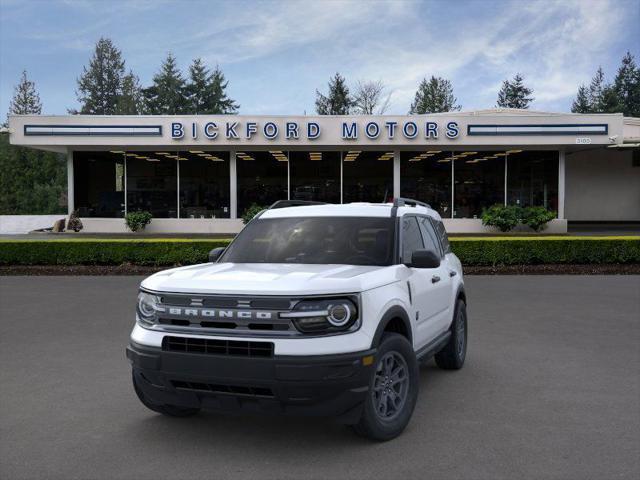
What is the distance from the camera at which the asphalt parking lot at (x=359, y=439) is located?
4109mm

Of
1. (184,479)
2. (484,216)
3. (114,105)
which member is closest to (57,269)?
(184,479)

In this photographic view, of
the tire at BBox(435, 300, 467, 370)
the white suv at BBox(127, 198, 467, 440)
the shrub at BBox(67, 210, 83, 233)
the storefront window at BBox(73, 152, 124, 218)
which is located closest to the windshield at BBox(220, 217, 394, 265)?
the white suv at BBox(127, 198, 467, 440)

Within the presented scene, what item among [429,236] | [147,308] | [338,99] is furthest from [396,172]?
[338,99]

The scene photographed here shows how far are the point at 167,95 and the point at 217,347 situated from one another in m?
75.9

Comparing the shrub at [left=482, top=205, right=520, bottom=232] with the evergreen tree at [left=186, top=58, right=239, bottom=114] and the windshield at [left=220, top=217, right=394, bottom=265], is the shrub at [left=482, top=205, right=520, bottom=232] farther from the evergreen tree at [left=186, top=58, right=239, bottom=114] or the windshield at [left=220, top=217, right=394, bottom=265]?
the evergreen tree at [left=186, top=58, right=239, bottom=114]

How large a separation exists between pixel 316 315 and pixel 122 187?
26.1m

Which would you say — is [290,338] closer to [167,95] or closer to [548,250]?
[548,250]

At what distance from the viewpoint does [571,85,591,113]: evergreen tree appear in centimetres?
8436

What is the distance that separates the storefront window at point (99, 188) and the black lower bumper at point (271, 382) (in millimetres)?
25472

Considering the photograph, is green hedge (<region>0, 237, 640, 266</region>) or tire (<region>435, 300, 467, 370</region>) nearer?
tire (<region>435, 300, 467, 370</region>)

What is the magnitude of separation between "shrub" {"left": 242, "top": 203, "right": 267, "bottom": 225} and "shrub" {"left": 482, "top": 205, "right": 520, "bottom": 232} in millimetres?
9914

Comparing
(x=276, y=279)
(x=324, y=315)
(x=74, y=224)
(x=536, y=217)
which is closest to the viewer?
(x=324, y=315)

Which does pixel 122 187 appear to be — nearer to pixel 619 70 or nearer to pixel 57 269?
pixel 57 269

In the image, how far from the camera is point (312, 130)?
2620 centimetres
